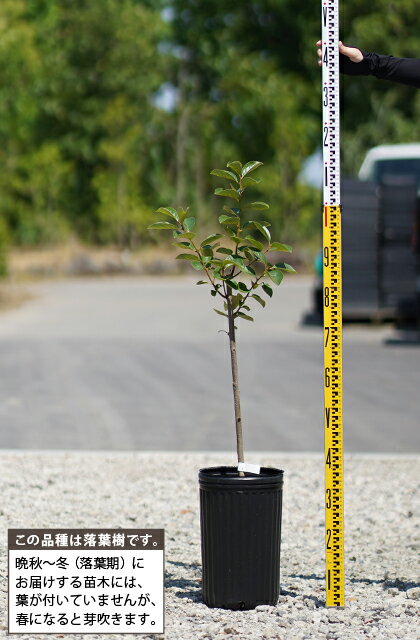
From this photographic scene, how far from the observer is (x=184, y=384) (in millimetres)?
14391

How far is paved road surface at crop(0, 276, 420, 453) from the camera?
35.0ft

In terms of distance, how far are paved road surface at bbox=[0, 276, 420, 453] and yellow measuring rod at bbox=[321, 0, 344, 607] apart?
5007 mm

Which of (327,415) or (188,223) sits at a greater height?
(188,223)

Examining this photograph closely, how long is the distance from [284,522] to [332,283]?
9.16 feet

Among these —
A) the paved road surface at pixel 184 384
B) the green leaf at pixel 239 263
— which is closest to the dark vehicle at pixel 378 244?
the paved road surface at pixel 184 384

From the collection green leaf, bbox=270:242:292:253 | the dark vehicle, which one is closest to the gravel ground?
green leaf, bbox=270:242:292:253

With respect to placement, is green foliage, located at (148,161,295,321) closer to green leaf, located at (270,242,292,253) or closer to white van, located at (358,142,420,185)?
green leaf, located at (270,242,292,253)

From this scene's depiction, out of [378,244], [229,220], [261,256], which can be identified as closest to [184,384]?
[378,244]

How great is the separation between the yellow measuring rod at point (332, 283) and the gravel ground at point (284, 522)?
0.39 m

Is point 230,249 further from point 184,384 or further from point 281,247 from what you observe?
point 184,384

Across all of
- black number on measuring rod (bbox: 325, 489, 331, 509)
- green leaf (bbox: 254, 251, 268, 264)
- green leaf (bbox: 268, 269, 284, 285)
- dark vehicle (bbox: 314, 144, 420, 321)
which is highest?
dark vehicle (bbox: 314, 144, 420, 321)

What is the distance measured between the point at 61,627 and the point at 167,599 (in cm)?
83

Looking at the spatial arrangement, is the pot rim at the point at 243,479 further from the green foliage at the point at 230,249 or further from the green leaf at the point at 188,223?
the green leaf at the point at 188,223

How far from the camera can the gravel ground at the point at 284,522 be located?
4.96 m
